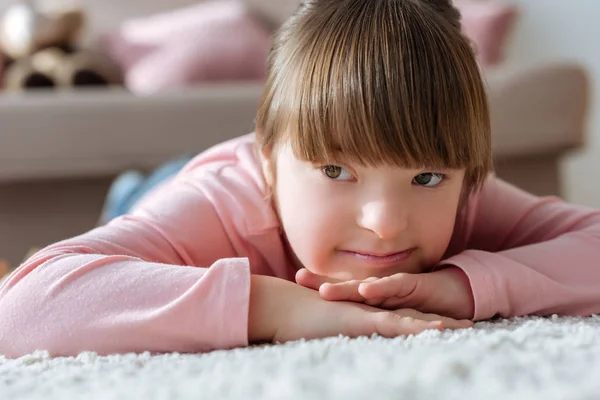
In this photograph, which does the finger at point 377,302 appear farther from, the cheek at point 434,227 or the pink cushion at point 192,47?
the pink cushion at point 192,47

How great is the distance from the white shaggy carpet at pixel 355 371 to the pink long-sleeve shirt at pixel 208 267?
4cm

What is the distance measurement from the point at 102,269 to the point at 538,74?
1.25 metres

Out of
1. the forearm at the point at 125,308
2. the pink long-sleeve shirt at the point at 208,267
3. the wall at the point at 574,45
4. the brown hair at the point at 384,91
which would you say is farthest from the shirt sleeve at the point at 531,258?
the wall at the point at 574,45

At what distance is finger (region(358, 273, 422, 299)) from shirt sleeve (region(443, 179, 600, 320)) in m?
0.06

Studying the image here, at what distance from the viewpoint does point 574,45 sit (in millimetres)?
2584

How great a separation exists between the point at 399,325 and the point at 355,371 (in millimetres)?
Result: 165

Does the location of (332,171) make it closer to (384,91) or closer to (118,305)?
(384,91)

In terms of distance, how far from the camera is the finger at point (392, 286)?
0.64 metres

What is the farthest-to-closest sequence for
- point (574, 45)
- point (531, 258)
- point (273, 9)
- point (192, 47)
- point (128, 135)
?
1. point (574, 45)
2. point (273, 9)
3. point (192, 47)
4. point (128, 135)
5. point (531, 258)

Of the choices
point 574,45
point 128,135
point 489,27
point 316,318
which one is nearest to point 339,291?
point 316,318

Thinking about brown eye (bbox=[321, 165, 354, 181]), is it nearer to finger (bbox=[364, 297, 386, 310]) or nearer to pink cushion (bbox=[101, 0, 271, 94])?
finger (bbox=[364, 297, 386, 310])

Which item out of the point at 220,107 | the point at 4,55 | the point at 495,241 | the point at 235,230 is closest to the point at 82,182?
the point at 220,107

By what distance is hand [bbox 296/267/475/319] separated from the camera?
647 millimetres

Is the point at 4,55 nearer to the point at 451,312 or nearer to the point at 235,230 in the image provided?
the point at 235,230
